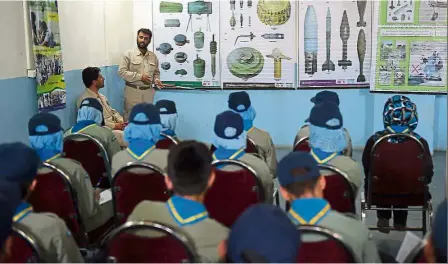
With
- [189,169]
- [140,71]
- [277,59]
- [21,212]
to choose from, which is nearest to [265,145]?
[189,169]

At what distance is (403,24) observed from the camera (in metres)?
6.33

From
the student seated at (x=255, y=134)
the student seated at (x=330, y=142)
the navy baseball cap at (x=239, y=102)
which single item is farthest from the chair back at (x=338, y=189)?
the navy baseball cap at (x=239, y=102)

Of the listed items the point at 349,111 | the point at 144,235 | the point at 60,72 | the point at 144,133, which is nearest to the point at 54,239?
the point at 144,235

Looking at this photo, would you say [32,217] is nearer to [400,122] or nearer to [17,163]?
[17,163]

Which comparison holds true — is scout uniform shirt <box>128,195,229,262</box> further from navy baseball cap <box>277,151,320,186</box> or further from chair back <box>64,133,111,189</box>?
chair back <box>64,133,111,189</box>

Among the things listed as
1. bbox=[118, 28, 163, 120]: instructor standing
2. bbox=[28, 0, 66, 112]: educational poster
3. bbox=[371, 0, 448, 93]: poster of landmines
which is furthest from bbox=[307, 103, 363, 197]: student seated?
bbox=[118, 28, 163, 120]: instructor standing

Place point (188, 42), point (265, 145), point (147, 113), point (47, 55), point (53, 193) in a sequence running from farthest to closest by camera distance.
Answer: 1. point (188, 42)
2. point (47, 55)
3. point (265, 145)
4. point (147, 113)
5. point (53, 193)

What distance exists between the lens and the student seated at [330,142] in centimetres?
292

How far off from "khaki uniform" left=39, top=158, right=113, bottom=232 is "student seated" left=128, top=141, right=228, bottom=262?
2.90 feet

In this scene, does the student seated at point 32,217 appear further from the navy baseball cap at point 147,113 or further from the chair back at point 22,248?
the navy baseball cap at point 147,113

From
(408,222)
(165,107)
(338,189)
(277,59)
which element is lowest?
(408,222)

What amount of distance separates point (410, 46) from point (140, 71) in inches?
118

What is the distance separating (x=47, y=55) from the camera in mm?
5246

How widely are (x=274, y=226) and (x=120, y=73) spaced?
546cm
